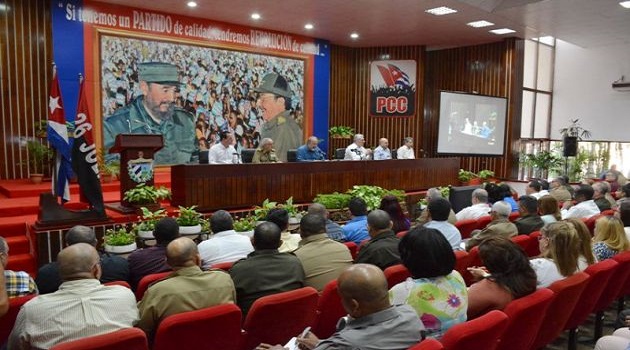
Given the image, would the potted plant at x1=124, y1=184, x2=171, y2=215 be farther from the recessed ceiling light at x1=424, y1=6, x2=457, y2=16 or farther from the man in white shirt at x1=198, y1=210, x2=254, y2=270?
the recessed ceiling light at x1=424, y1=6, x2=457, y2=16

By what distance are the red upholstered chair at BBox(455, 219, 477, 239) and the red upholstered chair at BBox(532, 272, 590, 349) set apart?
2.04 m

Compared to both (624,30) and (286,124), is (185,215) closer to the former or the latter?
(286,124)

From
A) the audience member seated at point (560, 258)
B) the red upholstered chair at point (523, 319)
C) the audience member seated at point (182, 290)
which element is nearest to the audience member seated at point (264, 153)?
the audience member seated at point (182, 290)

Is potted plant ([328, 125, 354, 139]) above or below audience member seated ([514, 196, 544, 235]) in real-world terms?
above

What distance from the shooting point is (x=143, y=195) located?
603 cm

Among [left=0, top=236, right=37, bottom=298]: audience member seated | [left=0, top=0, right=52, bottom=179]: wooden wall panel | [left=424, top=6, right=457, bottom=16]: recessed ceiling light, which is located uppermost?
[left=424, top=6, right=457, bottom=16]: recessed ceiling light

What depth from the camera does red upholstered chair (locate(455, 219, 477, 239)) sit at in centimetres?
506

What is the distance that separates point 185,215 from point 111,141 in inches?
183

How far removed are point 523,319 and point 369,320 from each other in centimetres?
97

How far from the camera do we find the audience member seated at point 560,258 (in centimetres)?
307

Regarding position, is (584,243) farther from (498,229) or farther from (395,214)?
(395,214)

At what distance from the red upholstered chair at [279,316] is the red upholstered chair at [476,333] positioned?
819mm

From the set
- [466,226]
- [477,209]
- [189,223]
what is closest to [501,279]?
[466,226]

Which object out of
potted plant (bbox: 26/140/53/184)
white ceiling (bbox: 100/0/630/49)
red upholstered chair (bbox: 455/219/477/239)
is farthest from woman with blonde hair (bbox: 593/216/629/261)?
potted plant (bbox: 26/140/53/184)
